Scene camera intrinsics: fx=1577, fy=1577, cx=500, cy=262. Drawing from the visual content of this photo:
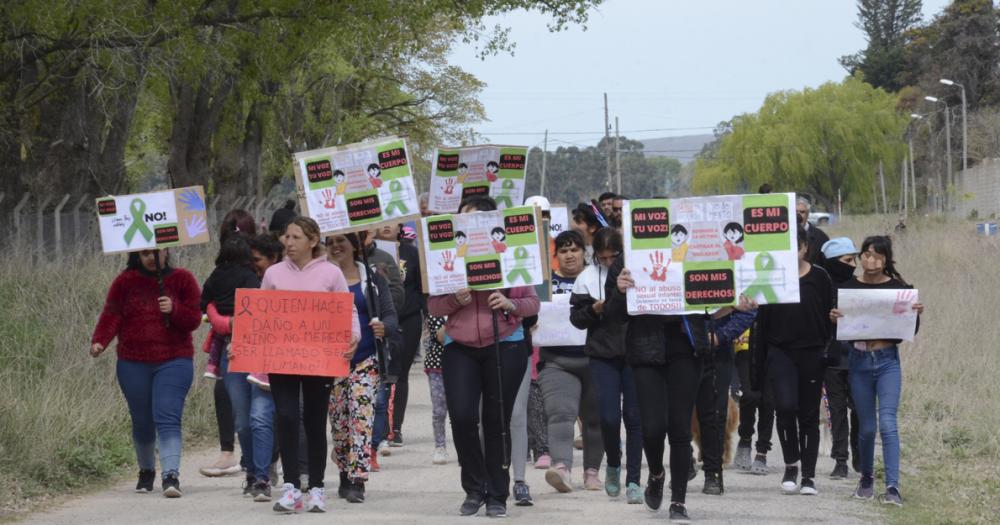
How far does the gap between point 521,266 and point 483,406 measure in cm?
89

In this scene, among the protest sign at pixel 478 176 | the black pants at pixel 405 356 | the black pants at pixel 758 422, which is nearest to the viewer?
the black pants at pixel 758 422

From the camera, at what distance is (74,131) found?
80.3 feet

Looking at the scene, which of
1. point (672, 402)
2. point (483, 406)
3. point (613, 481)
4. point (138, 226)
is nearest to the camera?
point (672, 402)

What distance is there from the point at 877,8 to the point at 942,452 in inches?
4687

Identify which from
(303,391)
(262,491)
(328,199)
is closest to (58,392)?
(262,491)

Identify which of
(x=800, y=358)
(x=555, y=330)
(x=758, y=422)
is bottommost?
(x=758, y=422)

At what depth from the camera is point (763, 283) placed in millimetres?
9297

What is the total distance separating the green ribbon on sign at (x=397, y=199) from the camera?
10.3 metres

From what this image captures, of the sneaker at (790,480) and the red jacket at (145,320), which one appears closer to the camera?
the red jacket at (145,320)

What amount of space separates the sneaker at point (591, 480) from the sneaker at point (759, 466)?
1554mm

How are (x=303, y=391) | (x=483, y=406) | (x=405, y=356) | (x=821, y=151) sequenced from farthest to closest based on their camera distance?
(x=821, y=151)
(x=405, y=356)
(x=483, y=406)
(x=303, y=391)

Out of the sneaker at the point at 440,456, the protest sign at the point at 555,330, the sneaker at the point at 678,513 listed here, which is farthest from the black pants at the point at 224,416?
the sneaker at the point at 678,513

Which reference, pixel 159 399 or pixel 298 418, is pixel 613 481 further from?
pixel 159 399

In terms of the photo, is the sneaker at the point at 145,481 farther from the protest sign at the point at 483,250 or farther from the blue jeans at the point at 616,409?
the blue jeans at the point at 616,409
